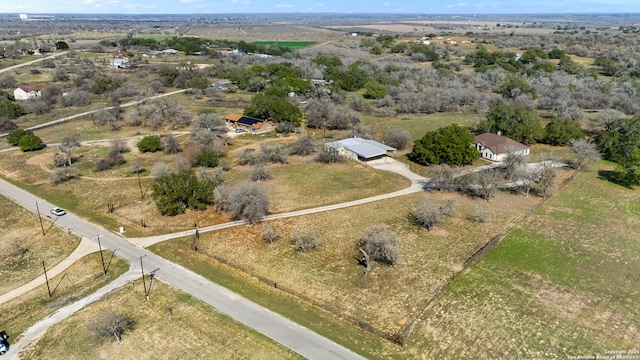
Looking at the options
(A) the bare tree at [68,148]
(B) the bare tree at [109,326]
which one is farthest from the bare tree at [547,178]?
(A) the bare tree at [68,148]

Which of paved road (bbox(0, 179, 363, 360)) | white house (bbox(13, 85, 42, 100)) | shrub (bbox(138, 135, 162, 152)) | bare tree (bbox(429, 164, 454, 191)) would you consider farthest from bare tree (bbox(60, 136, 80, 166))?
bare tree (bbox(429, 164, 454, 191))

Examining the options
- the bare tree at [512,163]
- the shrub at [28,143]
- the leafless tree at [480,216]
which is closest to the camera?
the leafless tree at [480,216]

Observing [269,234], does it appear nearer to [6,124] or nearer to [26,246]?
[26,246]

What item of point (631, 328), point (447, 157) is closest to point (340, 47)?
point (447, 157)

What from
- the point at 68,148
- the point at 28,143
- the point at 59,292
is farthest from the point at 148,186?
the point at 28,143

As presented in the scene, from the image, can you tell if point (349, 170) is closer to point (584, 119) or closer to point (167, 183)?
point (167, 183)

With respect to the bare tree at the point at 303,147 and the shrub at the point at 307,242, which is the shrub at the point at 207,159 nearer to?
the bare tree at the point at 303,147
